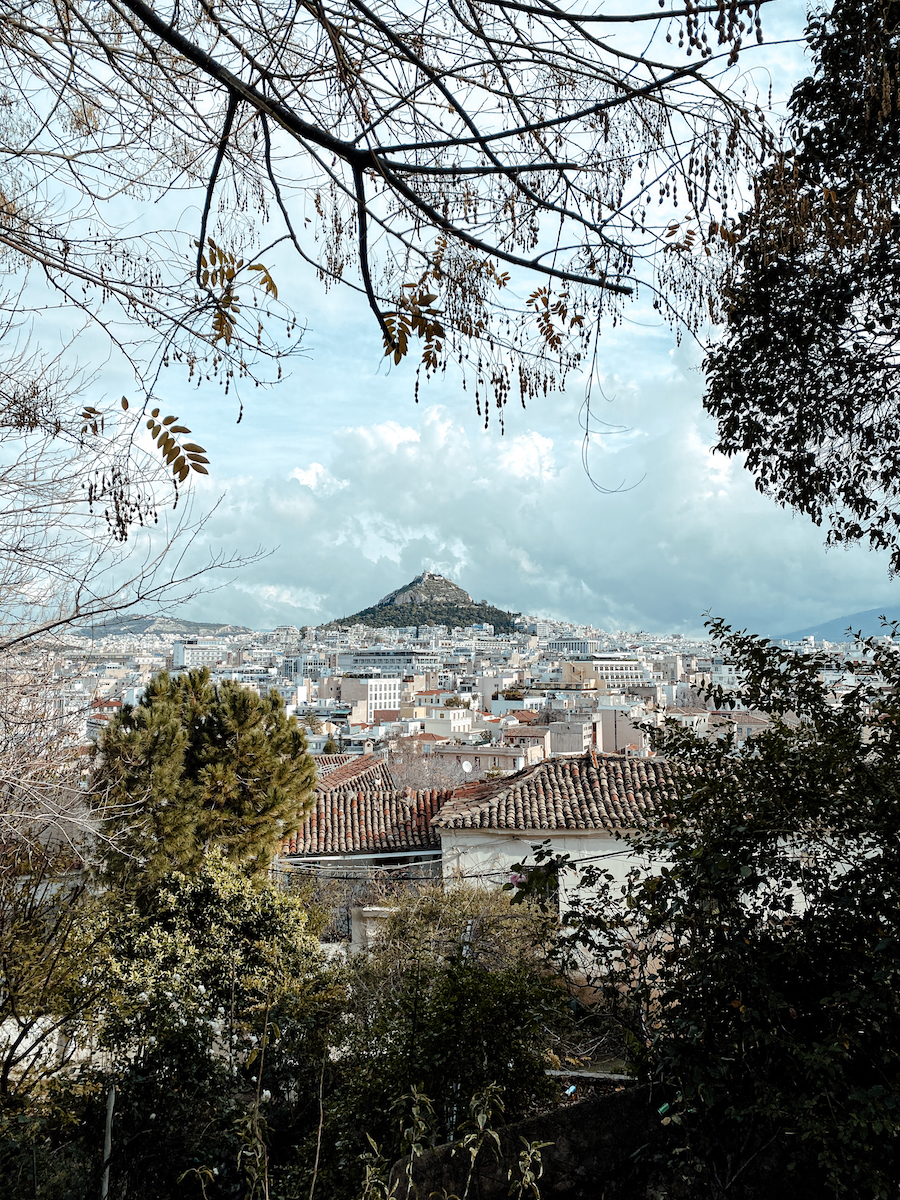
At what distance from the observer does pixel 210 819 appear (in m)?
10.0

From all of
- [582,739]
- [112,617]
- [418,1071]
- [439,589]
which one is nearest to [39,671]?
[112,617]

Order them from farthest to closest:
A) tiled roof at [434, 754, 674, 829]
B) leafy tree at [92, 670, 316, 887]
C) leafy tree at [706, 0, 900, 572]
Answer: tiled roof at [434, 754, 674, 829] < leafy tree at [92, 670, 316, 887] < leafy tree at [706, 0, 900, 572]

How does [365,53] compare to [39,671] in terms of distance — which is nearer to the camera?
[365,53]

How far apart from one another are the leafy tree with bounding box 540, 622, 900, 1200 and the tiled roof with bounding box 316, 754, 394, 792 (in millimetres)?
14958

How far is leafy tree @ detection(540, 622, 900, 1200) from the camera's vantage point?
2.37 metres

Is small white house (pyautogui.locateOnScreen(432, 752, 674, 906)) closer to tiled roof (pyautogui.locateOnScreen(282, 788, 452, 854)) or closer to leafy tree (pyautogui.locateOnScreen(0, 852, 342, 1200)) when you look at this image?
tiled roof (pyautogui.locateOnScreen(282, 788, 452, 854))

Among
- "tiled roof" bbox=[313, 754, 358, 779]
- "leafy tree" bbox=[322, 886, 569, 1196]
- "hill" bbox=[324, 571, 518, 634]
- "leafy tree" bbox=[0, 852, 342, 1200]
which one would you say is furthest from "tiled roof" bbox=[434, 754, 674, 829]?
"hill" bbox=[324, 571, 518, 634]

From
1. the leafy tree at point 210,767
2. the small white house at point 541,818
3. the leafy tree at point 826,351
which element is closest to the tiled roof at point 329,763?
the small white house at point 541,818

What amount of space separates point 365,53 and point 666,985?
3063mm

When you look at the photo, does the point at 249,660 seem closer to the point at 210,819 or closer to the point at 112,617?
the point at 210,819

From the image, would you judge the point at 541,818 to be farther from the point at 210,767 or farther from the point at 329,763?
the point at 329,763

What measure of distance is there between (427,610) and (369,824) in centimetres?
12947

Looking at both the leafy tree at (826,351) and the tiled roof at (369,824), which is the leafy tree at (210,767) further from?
the leafy tree at (826,351)

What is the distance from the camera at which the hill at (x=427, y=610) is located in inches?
5655
